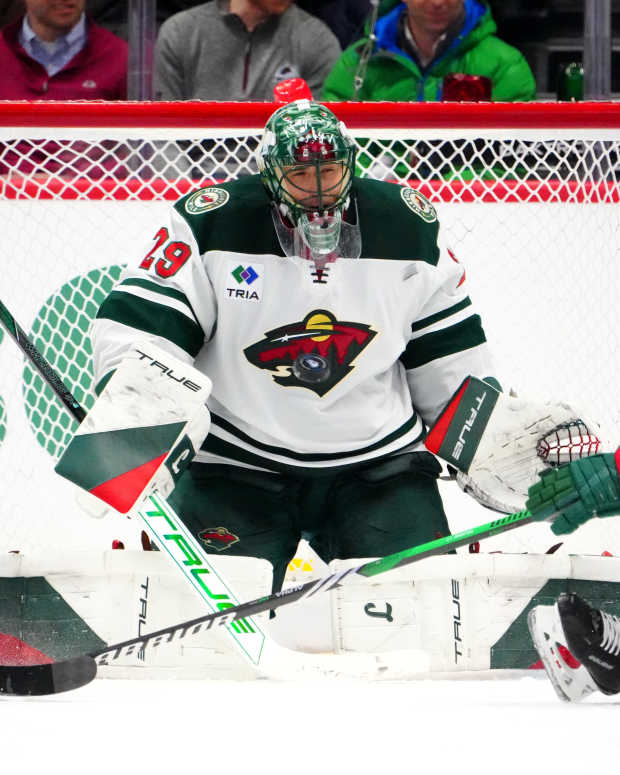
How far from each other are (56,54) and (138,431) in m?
1.83

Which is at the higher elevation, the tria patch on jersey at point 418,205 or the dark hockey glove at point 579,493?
the tria patch on jersey at point 418,205

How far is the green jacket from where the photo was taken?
135 inches

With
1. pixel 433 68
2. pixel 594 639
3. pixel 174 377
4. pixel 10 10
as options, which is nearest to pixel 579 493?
pixel 594 639

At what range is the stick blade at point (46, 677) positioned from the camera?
2066 millimetres

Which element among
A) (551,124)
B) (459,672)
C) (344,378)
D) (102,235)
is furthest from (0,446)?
(551,124)

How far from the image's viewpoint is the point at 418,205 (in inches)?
100

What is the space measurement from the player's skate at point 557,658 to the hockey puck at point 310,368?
0.59 meters

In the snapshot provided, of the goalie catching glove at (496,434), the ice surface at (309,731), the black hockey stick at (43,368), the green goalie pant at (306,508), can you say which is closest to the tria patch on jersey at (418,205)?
the goalie catching glove at (496,434)

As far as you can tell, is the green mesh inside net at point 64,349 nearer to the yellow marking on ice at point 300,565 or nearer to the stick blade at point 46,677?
the yellow marking on ice at point 300,565

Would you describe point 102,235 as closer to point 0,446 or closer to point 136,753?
point 0,446

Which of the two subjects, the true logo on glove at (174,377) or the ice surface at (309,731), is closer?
the ice surface at (309,731)

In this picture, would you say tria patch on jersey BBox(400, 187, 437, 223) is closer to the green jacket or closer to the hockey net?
the hockey net

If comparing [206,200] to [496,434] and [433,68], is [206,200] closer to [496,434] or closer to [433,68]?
[496,434]

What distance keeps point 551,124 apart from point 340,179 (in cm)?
76
